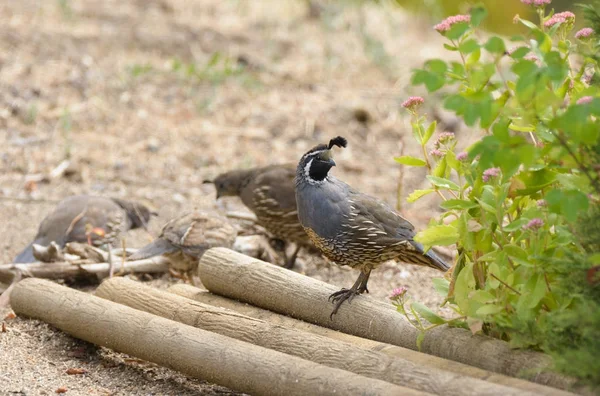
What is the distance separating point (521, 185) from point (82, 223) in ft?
9.44

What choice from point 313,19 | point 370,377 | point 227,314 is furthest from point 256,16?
point 370,377

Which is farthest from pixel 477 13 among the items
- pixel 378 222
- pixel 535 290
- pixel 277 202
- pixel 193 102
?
pixel 193 102

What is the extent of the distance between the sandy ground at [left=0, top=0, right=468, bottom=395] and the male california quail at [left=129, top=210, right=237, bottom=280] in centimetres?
18

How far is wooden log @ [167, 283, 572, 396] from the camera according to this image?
3038mm

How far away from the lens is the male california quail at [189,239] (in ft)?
16.4

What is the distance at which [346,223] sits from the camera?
426 cm

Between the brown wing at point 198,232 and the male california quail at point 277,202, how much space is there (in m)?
0.39

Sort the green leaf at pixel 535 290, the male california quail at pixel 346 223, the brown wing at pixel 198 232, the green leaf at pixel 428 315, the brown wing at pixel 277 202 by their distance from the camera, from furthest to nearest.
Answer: the brown wing at pixel 277 202 < the brown wing at pixel 198 232 < the male california quail at pixel 346 223 < the green leaf at pixel 428 315 < the green leaf at pixel 535 290

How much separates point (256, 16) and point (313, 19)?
69 cm

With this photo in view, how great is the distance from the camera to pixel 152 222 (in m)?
6.13

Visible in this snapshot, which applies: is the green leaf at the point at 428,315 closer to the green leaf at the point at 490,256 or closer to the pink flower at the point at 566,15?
the green leaf at the point at 490,256

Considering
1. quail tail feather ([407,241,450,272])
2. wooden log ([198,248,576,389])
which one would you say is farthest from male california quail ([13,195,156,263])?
quail tail feather ([407,241,450,272])

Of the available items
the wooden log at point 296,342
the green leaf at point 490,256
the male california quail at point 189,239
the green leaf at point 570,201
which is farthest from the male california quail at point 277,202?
the green leaf at point 570,201

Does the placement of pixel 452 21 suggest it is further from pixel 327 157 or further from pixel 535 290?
pixel 327 157
